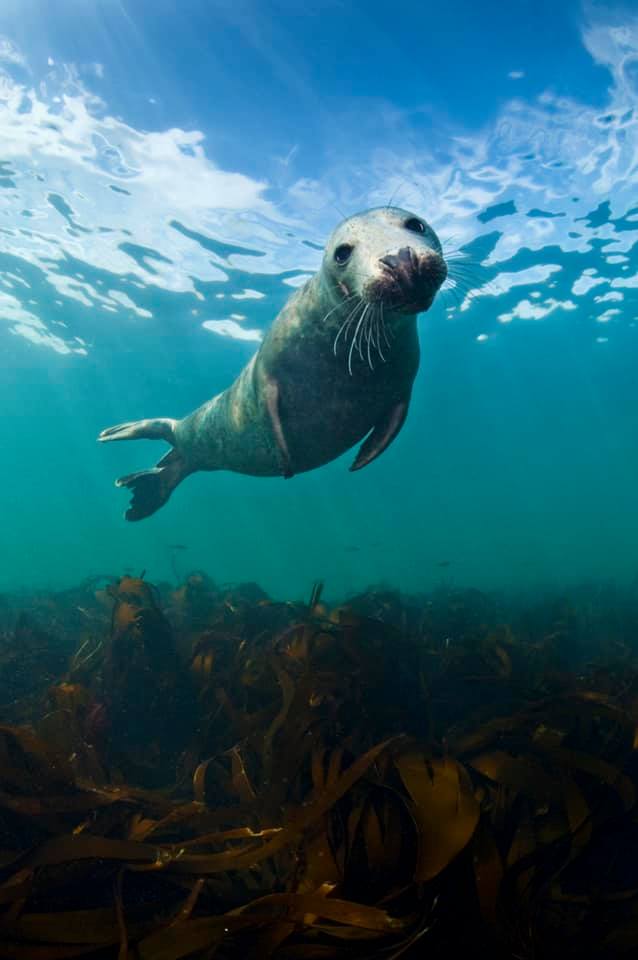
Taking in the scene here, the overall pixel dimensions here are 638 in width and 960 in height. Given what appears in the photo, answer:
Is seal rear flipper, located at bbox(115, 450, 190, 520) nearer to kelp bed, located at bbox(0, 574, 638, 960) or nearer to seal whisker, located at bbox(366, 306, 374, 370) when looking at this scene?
kelp bed, located at bbox(0, 574, 638, 960)

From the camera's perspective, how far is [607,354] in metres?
24.2

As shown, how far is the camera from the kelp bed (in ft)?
4.88

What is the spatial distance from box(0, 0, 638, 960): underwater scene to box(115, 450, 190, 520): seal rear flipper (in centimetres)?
6

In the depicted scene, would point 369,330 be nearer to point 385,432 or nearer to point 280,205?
point 385,432

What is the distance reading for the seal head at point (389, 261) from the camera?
237 cm

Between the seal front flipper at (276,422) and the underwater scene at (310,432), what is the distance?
0.14 feet

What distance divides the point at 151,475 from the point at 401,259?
5501 mm

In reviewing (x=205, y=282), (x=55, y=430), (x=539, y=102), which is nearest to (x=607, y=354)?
(x=539, y=102)

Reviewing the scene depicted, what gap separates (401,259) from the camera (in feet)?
7.80

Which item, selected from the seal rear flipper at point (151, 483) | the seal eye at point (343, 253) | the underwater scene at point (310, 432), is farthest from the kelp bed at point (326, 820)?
the seal rear flipper at point (151, 483)

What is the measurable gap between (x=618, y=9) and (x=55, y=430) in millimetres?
38759

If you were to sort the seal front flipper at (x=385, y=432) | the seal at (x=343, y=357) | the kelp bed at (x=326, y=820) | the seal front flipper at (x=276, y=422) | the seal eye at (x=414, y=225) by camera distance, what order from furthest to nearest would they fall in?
1. the seal front flipper at (x=385, y=432)
2. the seal front flipper at (x=276, y=422)
3. the seal eye at (x=414, y=225)
4. the seal at (x=343, y=357)
5. the kelp bed at (x=326, y=820)

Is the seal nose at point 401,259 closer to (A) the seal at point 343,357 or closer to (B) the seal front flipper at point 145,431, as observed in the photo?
(A) the seal at point 343,357

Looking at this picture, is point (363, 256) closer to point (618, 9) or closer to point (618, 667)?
point (618, 667)
